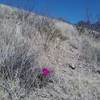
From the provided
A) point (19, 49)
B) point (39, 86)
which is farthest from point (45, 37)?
point (39, 86)

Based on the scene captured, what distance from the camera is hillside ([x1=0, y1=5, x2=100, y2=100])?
14.5ft

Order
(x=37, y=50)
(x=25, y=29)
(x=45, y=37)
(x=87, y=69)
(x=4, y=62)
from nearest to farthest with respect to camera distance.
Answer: (x=4, y=62) < (x=37, y=50) < (x=87, y=69) < (x=25, y=29) < (x=45, y=37)

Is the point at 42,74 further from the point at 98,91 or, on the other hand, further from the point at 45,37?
the point at 45,37

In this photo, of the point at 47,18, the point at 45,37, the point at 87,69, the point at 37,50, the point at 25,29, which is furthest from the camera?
the point at 47,18

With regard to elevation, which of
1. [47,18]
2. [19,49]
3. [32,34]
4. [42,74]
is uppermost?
[47,18]

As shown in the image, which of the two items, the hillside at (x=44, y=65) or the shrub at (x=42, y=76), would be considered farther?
the shrub at (x=42, y=76)

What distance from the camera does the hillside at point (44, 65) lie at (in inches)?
173

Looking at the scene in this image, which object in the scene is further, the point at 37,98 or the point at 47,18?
the point at 47,18

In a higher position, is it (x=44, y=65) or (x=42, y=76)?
(x=44, y=65)

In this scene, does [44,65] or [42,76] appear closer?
[42,76]

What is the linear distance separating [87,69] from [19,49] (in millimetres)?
1808

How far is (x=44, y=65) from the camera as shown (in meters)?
5.65

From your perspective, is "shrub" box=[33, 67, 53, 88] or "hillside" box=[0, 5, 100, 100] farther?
"shrub" box=[33, 67, 53, 88]

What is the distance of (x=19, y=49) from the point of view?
17.3 ft
